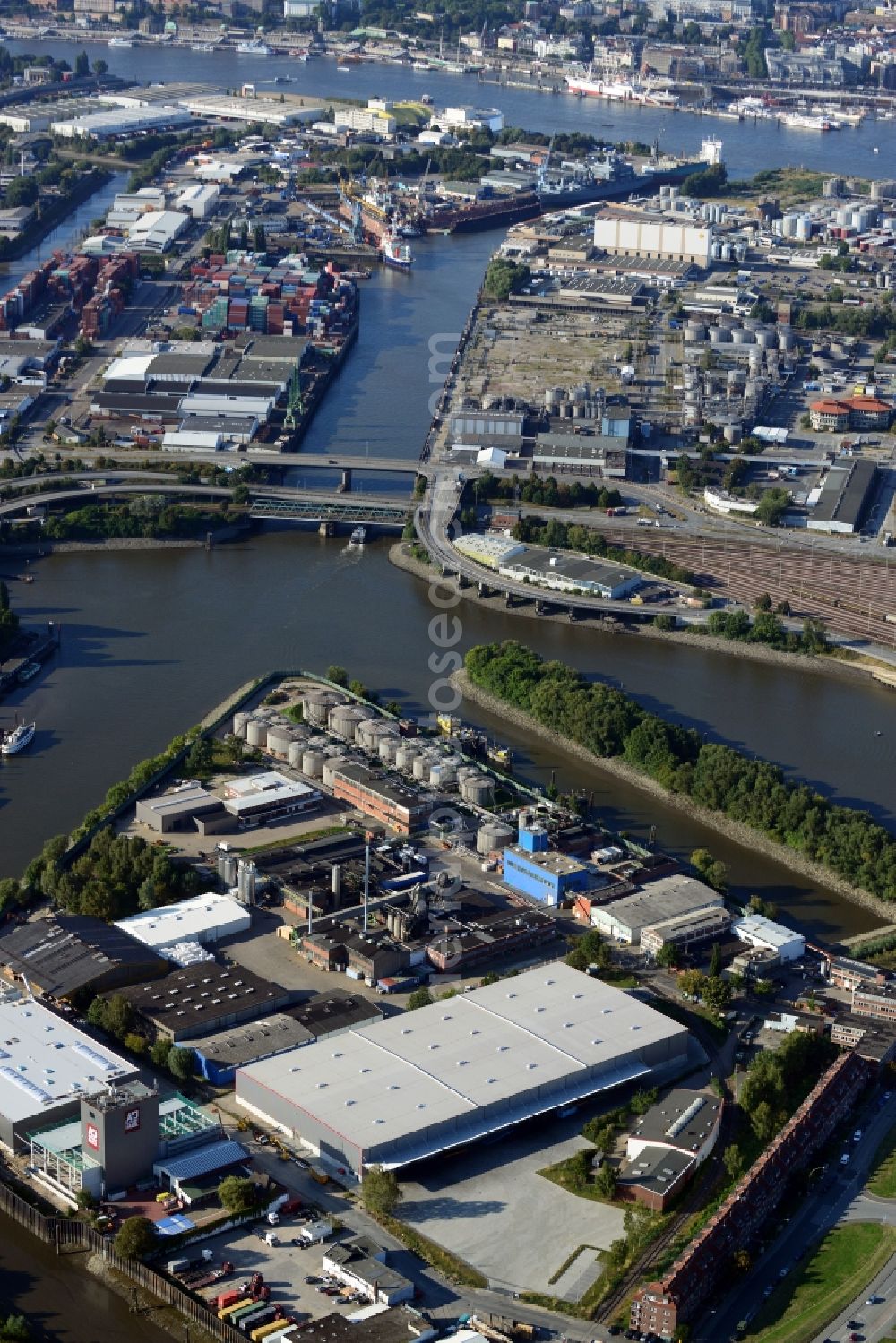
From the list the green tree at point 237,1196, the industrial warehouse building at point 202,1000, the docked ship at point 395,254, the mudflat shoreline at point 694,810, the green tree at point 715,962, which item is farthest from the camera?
the docked ship at point 395,254

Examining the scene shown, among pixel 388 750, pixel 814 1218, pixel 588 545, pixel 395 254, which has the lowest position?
pixel 814 1218

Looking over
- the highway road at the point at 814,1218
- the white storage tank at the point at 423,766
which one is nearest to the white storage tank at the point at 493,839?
the white storage tank at the point at 423,766

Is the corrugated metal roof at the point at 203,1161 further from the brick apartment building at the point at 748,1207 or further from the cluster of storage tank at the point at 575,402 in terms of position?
the cluster of storage tank at the point at 575,402

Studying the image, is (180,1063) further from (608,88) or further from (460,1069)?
(608,88)

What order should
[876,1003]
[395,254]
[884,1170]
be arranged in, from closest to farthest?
[884,1170] < [876,1003] < [395,254]

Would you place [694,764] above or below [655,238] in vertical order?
below

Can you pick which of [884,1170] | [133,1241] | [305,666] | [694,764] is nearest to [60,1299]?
[133,1241]

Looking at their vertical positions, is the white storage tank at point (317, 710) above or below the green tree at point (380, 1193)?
above
